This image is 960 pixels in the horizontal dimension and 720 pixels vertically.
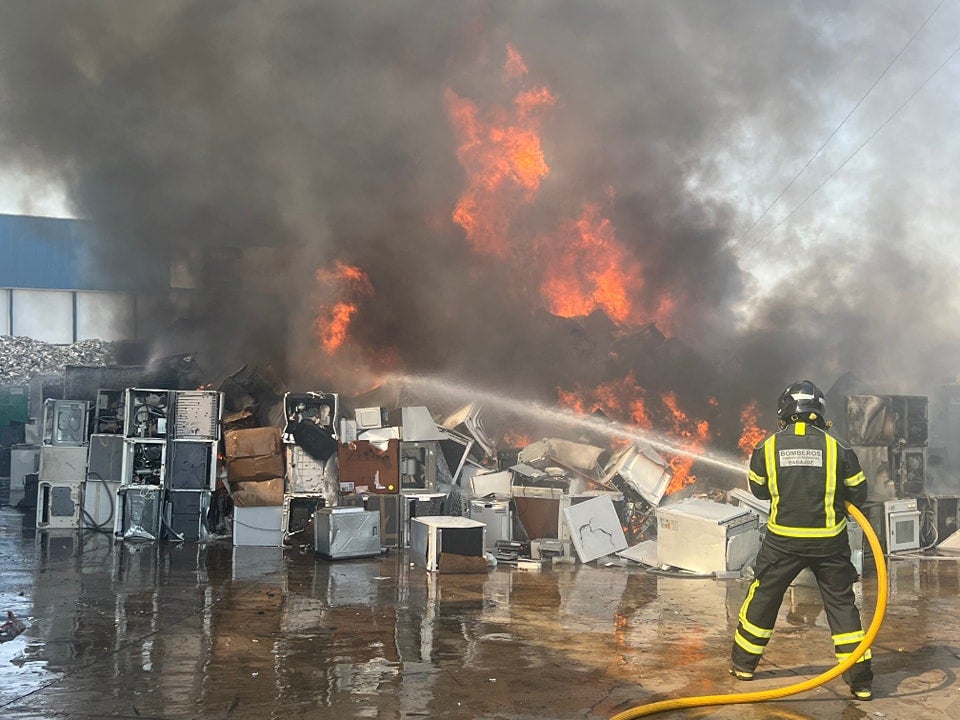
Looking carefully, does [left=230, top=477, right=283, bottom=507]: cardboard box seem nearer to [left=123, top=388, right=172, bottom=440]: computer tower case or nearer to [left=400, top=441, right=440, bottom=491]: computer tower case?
[left=123, top=388, right=172, bottom=440]: computer tower case

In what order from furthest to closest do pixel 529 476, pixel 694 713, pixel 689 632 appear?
pixel 529 476 < pixel 689 632 < pixel 694 713

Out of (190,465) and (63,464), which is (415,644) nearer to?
(190,465)

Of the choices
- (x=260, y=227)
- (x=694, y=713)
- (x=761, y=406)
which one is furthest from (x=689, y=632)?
(x=260, y=227)

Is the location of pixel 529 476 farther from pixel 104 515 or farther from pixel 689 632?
pixel 104 515

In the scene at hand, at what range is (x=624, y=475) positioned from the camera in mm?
11875

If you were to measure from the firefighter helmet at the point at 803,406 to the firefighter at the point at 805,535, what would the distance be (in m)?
0.05

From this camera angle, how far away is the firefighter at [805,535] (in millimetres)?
5590

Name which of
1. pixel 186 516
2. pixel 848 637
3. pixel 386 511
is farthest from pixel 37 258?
pixel 848 637

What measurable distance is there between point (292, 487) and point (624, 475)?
15.0 ft

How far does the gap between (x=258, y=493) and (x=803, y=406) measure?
27.2ft

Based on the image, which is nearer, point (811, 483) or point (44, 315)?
Answer: point (811, 483)

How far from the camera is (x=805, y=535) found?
5.62m

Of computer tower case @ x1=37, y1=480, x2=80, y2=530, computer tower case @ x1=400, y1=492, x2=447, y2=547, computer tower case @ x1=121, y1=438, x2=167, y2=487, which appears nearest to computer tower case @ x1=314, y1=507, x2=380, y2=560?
computer tower case @ x1=400, y1=492, x2=447, y2=547

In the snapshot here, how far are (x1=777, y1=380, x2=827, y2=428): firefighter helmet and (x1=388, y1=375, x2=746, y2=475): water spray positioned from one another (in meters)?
7.82
